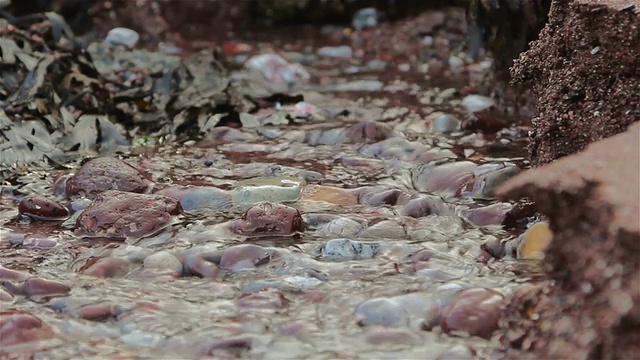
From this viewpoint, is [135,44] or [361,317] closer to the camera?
[361,317]

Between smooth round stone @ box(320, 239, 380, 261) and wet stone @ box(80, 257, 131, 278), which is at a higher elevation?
smooth round stone @ box(320, 239, 380, 261)

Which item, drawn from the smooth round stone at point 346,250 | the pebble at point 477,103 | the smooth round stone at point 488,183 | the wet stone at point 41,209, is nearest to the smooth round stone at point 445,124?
the pebble at point 477,103

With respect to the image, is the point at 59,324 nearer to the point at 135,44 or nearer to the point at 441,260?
the point at 441,260

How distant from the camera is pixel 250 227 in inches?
97.7

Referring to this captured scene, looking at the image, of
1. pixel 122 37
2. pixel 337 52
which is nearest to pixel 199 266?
pixel 337 52

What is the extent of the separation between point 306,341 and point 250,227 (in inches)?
28.3

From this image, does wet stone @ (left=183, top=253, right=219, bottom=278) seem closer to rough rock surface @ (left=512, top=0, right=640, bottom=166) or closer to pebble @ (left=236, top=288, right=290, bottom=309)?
pebble @ (left=236, top=288, right=290, bottom=309)

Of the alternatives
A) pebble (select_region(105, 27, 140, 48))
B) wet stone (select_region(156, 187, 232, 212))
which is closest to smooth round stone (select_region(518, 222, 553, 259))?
wet stone (select_region(156, 187, 232, 212))

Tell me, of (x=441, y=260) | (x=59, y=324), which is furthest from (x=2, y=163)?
(x=441, y=260)

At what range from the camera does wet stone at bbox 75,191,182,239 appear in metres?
2.49

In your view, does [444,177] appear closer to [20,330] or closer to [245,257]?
[245,257]

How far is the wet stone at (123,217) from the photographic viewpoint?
8.18 feet

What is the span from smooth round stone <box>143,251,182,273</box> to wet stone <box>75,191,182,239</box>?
0.21m

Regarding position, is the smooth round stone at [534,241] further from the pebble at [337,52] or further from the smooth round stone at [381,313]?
the pebble at [337,52]
